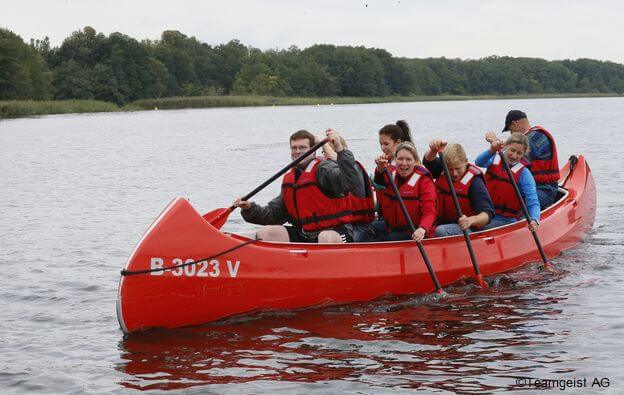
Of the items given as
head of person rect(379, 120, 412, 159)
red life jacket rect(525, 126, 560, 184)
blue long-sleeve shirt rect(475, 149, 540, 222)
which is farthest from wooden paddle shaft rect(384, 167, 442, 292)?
red life jacket rect(525, 126, 560, 184)

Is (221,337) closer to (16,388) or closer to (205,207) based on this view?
(16,388)

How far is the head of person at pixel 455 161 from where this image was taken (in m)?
7.96

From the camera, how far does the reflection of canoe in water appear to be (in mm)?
6430

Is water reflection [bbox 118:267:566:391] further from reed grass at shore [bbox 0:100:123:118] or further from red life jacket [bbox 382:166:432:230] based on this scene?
reed grass at shore [bbox 0:100:123:118]

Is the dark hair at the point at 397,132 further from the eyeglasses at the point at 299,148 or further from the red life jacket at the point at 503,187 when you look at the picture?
the red life jacket at the point at 503,187

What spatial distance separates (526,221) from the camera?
27.8 feet

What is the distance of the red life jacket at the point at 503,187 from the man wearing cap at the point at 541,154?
0.80 m

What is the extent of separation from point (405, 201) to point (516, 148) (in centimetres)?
165

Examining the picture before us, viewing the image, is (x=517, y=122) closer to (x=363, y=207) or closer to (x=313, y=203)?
(x=363, y=207)

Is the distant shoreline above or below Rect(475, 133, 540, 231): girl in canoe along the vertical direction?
above

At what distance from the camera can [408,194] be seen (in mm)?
7605

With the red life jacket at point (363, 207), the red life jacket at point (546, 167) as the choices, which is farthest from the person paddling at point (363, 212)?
the red life jacket at point (546, 167)

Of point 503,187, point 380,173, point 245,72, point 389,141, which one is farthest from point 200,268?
point 245,72

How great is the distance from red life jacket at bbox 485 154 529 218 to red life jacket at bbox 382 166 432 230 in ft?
4.33
